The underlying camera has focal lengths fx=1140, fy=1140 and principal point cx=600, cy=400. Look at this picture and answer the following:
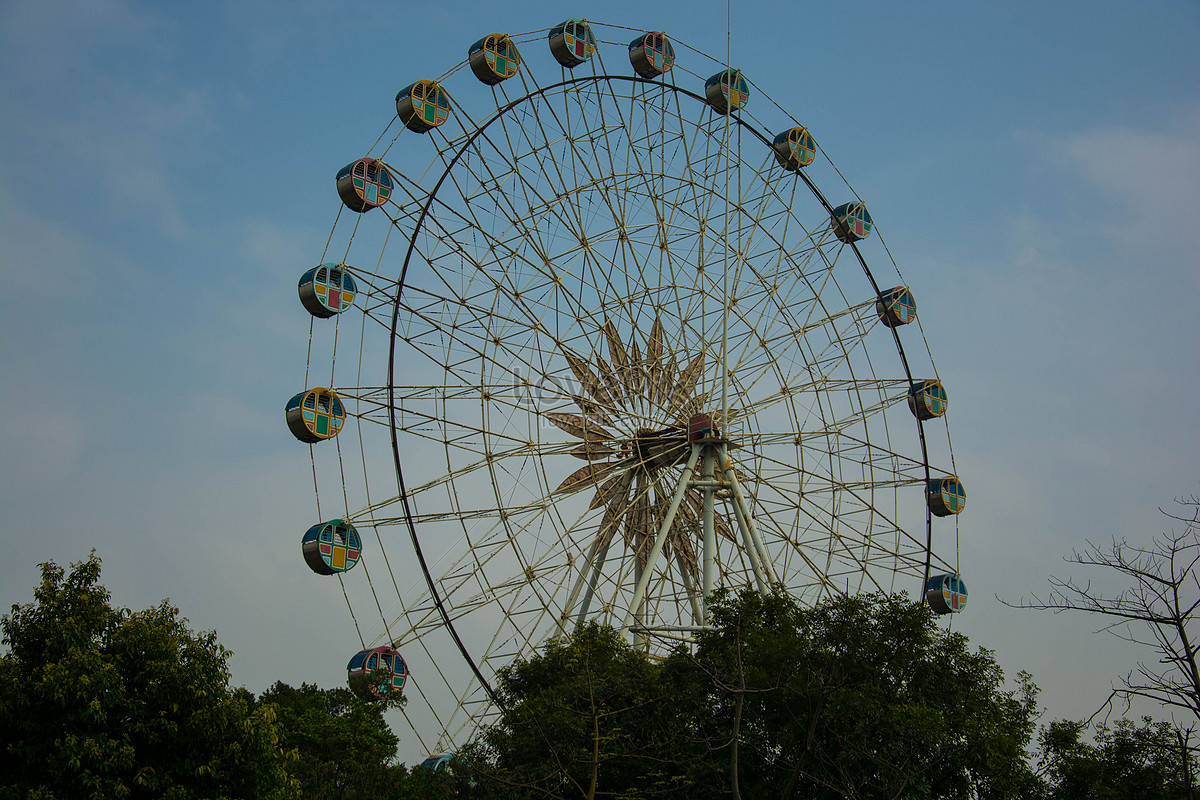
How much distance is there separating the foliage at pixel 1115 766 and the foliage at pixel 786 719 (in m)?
0.78

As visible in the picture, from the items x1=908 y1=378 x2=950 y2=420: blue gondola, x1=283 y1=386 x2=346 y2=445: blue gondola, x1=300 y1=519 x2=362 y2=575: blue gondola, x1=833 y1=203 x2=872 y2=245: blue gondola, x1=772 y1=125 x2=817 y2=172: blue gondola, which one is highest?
x1=772 y1=125 x2=817 y2=172: blue gondola

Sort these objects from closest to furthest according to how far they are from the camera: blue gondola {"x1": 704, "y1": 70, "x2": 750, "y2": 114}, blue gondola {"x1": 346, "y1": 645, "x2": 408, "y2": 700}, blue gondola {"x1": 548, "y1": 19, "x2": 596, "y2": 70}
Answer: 1. blue gondola {"x1": 346, "y1": 645, "x2": 408, "y2": 700}
2. blue gondola {"x1": 548, "y1": 19, "x2": 596, "y2": 70}
3. blue gondola {"x1": 704, "y1": 70, "x2": 750, "y2": 114}

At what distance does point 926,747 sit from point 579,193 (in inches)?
626

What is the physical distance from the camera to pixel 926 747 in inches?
742

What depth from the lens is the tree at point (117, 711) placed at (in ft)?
52.2

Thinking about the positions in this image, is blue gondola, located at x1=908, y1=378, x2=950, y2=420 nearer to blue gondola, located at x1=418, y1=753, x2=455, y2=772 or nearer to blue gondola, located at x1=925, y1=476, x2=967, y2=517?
blue gondola, located at x1=925, y1=476, x2=967, y2=517

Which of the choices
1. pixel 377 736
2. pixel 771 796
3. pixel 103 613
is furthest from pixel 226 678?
pixel 377 736

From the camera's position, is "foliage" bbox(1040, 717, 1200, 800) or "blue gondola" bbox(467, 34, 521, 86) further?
"blue gondola" bbox(467, 34, 521, 86)

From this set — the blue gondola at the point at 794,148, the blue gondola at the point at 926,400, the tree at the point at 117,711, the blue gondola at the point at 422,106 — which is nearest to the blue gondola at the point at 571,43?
the blue gondola at the point at 422,106

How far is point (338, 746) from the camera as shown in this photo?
4100 centimetres

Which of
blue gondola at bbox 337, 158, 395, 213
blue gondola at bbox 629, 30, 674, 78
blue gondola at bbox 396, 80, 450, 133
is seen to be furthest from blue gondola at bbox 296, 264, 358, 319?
blue gondola at bbox 629, 30, 674, 78

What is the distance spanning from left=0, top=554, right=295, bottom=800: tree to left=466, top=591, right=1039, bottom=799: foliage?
3.91 meters

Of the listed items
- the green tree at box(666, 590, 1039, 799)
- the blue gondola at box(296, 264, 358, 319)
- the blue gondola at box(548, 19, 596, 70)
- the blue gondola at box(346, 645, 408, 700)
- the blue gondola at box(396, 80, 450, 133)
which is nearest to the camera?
the green tree at box(666, 590, 1039, 799)

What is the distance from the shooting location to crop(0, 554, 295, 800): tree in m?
15.9
